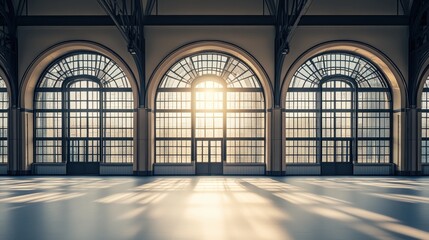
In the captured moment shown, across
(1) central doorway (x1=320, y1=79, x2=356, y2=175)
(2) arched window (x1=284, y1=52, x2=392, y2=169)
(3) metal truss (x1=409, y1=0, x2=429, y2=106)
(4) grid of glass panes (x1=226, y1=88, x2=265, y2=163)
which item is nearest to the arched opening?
(3) metal truss (x1=409, y1=0, x2=429, y2=106)

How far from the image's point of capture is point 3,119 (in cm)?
2194

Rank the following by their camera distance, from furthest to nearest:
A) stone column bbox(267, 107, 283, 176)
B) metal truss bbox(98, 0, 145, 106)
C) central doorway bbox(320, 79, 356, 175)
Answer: central doorway bbox(320, 79, 356, 175)
stone column bbox(267, 107, 283, 176)
metal truss bbox(98, 0, 145, 106)

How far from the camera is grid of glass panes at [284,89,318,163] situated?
21656 millimetres

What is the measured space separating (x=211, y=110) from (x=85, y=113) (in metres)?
9.30

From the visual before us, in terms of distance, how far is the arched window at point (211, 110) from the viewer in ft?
71.5

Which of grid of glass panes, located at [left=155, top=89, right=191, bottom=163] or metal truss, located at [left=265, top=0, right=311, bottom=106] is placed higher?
metal truss, located at [left=265, top=0, right=311, bottom=106]

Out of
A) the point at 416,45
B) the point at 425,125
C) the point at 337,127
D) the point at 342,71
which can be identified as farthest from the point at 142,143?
the point at 425,125

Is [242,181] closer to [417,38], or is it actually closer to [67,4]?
[417,38]

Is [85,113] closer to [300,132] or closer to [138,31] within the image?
[138,31]

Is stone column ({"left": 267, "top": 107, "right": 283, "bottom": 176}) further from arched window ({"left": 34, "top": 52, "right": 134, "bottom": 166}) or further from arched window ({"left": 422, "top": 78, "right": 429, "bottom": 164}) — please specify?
arched window ({"left": 422, "top": 78, "right": 429, "bottom": 164})

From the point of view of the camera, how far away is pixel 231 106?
862 inches

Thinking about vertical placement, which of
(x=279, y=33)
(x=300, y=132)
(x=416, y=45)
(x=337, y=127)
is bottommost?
(x=300, y=132)

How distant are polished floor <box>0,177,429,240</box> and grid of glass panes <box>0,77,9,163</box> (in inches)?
230

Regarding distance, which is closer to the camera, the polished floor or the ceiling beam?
the polished floor
